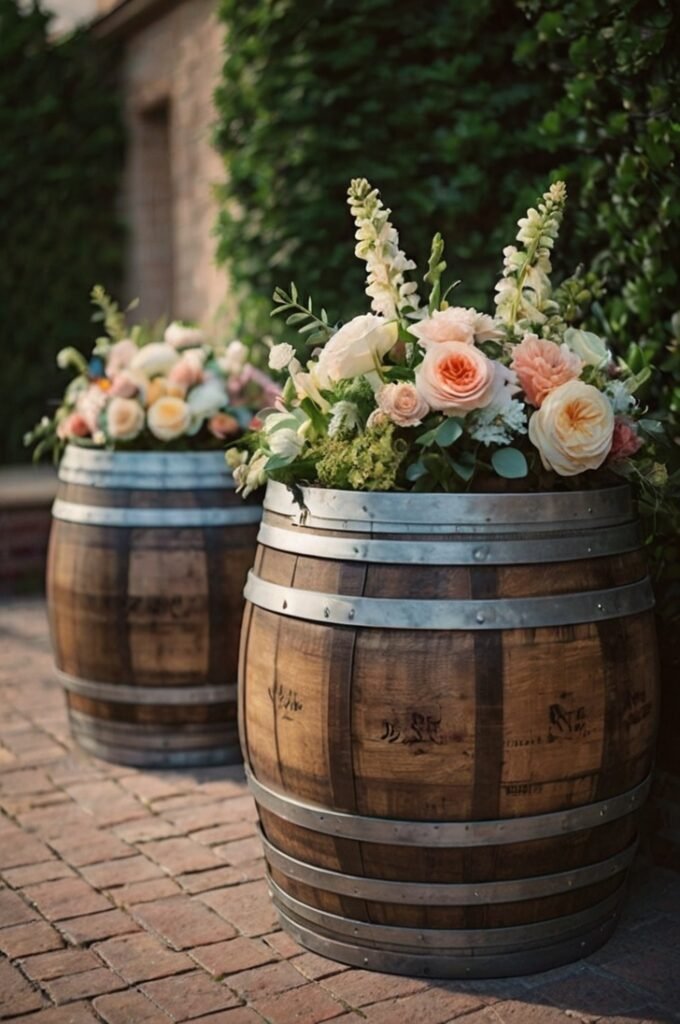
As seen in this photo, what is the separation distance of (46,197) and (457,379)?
7.94 metres

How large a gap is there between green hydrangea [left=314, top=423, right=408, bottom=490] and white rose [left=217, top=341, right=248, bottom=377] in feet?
5.49

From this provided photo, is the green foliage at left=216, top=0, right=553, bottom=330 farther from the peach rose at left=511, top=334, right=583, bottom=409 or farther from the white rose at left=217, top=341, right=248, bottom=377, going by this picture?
the peach rose at left=511, top=334, right=583, bottom=409

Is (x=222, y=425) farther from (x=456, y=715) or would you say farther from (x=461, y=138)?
(x=456, y=715)

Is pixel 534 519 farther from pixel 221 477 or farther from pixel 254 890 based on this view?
pixel 221 477

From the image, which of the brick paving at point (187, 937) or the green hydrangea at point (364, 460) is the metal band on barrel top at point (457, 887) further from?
the green hydrangea at point (364, 460)

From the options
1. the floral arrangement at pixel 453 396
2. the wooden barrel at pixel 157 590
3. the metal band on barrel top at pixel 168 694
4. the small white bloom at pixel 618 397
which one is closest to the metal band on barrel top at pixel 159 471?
the wooden barrel at pixel 157 590

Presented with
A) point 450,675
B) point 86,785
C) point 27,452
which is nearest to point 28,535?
point 27,452

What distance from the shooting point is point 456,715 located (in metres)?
2.66

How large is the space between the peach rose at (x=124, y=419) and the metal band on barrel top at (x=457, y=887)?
1773 millimetres

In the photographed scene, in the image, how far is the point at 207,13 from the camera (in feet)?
28.7

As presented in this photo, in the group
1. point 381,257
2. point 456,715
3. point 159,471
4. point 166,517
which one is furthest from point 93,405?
point 456,715

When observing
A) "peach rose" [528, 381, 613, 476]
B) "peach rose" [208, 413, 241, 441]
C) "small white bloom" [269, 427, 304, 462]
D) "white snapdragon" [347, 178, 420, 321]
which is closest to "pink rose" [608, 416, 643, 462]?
"peach rose" [528, 381, 613, 476]

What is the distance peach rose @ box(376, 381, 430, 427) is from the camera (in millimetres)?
2734

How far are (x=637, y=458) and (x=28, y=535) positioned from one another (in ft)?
17.2
